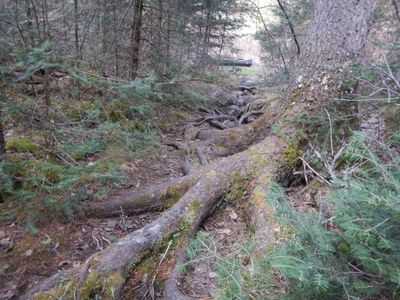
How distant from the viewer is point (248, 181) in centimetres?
367

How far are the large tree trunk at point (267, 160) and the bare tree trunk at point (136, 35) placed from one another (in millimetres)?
3378

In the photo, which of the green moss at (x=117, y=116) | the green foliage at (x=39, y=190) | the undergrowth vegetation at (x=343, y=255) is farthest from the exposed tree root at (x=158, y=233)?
the green moss at (x=117, y=116)

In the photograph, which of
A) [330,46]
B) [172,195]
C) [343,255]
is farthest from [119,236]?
[330,46]

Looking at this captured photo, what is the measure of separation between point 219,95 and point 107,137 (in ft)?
21.6

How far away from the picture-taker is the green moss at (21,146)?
4285 millimetres

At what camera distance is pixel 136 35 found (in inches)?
258

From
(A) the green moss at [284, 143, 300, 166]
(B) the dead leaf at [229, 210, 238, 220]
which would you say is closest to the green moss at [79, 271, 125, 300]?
(B) the dead leaf at [229, 210, 238, 220]

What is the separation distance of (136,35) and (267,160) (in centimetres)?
433

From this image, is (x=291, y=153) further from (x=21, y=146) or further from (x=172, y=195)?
(x=21, y=146)

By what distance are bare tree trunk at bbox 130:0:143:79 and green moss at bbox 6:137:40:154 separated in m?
2.67

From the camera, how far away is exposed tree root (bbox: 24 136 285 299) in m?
2.46

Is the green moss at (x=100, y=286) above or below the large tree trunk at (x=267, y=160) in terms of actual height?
below

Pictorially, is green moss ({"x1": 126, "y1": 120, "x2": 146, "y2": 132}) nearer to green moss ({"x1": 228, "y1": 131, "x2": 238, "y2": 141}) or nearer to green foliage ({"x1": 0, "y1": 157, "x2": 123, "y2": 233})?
green moss ({"x1": 228, "y1": 131, "x2": 238, "y2": 141})

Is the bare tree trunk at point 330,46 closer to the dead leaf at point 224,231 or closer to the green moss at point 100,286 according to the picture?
the dead leaf at point 224,231
